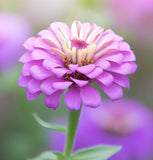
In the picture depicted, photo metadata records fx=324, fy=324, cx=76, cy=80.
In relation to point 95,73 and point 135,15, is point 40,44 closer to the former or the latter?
point 95,73

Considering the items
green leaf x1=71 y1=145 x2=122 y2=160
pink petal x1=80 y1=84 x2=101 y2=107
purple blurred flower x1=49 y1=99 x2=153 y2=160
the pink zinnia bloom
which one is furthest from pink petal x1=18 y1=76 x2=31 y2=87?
purple blurred flower x1=49 y1=99 x2=153 y2=160

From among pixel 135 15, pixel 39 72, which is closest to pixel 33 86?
pixel 39 72

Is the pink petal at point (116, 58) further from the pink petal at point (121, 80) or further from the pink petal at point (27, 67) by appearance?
the pink petal at point (27, 67)

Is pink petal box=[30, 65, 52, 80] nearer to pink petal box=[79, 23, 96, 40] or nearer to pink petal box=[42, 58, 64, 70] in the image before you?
pink petal box=[42, 58, 64, 70]

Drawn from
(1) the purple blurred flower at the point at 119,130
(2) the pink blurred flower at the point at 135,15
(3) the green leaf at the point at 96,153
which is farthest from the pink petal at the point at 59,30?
(2) the pink blurred flower at the point at 135,15

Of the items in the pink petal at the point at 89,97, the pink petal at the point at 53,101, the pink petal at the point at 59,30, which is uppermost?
the pink petal at the point at 59,30

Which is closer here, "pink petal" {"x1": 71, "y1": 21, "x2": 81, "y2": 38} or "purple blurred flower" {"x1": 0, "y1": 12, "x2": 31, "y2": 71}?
"pink petal" {"x1": 71, "y1": 21, "x2": 81, "y2": 38}

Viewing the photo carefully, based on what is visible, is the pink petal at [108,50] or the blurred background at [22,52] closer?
the pink petal at [108,50]

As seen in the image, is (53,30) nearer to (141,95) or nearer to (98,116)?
(98,116)
